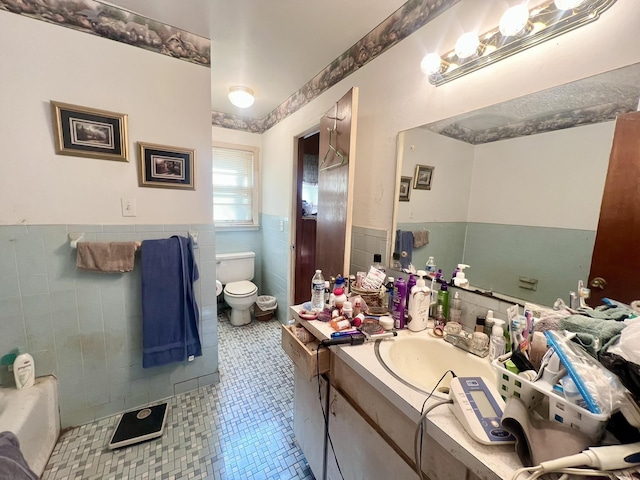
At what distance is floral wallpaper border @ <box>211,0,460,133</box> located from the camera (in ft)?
3.93

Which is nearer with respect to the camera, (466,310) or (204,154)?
(466,310)

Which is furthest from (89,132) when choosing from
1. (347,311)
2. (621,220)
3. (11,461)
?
(621,220)

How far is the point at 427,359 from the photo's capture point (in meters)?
1.01

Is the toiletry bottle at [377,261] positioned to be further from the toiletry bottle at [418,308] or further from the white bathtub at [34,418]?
the white bathtub at [34,418]

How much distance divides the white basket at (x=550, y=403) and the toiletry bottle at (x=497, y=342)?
0.88 ft

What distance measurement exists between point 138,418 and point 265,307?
1.46 meters

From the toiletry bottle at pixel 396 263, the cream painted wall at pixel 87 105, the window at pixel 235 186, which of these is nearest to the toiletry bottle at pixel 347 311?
the toiletry bottle at pixel 396 263

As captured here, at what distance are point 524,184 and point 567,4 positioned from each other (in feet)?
1.79

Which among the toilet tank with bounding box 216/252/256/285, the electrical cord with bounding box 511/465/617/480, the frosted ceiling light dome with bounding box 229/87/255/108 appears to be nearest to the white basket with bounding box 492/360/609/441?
the electrical cord with bounding box 511/465/617/480

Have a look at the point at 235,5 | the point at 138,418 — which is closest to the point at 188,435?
the point at 138,418

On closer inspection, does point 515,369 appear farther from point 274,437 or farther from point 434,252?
→ point 274,437

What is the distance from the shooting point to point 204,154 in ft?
5.58

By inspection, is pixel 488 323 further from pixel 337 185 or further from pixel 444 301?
pixel 337 185

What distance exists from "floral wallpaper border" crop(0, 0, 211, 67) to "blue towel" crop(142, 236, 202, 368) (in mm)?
1165
